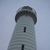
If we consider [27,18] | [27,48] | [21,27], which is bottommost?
[27,48]

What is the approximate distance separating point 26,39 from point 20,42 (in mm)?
1269

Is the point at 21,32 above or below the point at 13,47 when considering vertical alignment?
above

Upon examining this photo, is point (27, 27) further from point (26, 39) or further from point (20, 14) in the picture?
point (20, 14)

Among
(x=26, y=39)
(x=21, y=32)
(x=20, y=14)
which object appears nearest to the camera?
(x=26, y=39)

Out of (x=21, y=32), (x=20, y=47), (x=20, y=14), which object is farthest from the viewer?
(x=20, y=14)

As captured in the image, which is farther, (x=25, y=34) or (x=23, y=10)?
(x=23, y=10)

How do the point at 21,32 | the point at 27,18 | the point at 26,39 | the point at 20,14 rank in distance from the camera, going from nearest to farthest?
the point at 26,39 → the point at 21,32 → the point at 27,18 → the point at 20,14

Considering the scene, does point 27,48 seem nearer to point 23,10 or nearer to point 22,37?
point 22,37

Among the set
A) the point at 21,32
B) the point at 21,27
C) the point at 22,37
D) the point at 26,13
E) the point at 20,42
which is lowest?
the point at 20,42

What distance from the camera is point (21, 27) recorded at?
61.7 feet

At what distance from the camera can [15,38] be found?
17219 millimetres

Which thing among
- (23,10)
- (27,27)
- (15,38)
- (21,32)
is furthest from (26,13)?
(15,38)

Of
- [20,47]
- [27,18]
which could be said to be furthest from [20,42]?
[27,18]

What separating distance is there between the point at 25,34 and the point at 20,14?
711cm
